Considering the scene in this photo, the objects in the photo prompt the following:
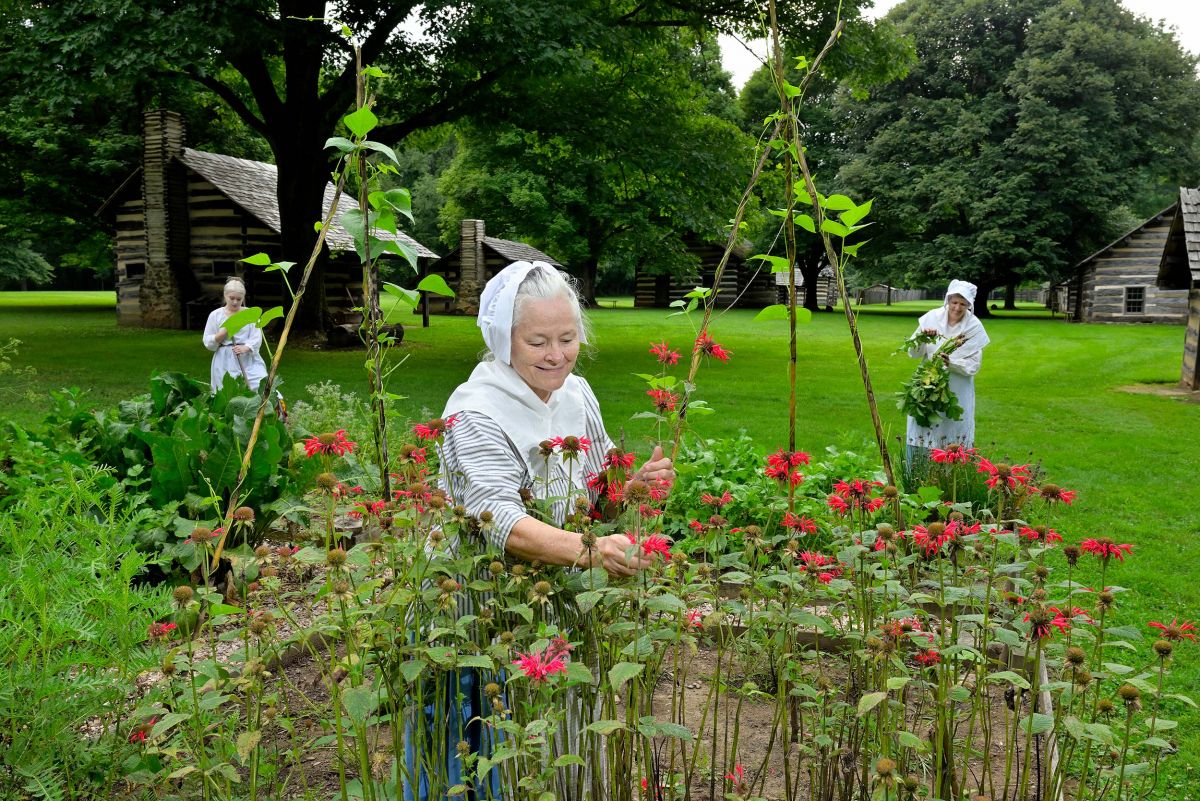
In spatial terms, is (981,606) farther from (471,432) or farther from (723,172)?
(723,172)

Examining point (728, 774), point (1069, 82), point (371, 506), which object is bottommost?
point (728, 774)

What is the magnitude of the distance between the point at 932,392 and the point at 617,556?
5.28 metres

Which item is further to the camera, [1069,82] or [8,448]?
[1069,82]

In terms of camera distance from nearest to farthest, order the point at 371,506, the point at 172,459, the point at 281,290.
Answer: the point at 371,506 < the point at 172,459 < the point at 281,290

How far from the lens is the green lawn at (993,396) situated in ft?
20.3

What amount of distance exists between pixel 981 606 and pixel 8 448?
17.2 ft

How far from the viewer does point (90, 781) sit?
6.62ft

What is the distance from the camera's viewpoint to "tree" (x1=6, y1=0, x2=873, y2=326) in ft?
36.8

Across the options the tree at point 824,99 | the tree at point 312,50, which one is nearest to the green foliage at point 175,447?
the tree at point 312,50

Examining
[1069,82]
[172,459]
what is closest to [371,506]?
[172,459]

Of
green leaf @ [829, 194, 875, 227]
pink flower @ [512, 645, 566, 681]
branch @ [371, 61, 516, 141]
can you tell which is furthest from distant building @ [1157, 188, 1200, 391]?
pink flower @ [512, 645, 566, 681]

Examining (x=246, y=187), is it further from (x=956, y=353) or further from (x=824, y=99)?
(x=824, y=99)

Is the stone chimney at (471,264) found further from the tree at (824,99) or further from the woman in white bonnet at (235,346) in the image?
the woman in white bonnet at (235,346)

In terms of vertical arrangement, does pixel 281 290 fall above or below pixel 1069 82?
below
